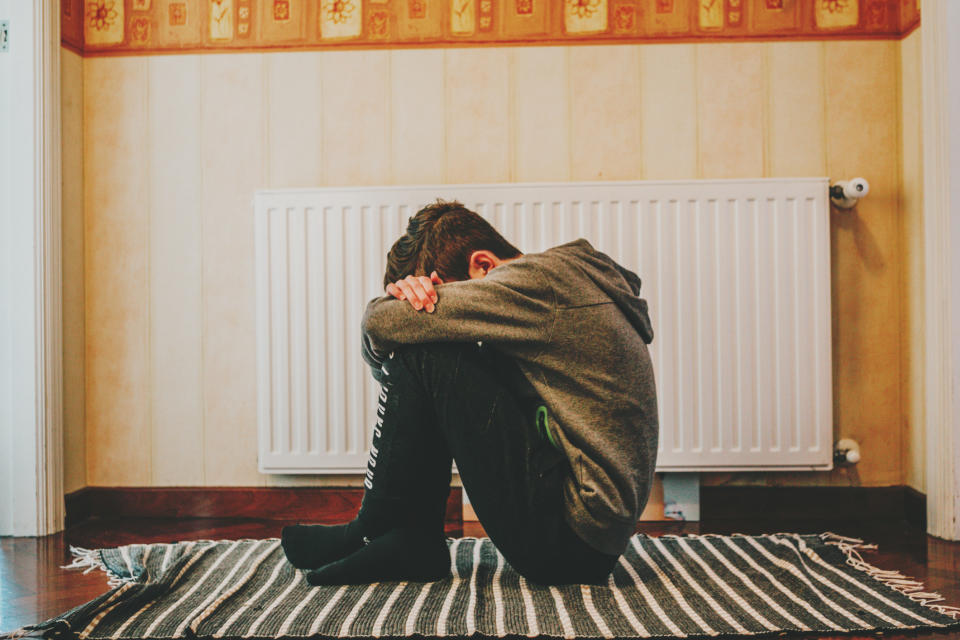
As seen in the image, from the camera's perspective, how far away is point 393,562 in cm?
124

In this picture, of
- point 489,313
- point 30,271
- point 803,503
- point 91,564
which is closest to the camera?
point 489,313

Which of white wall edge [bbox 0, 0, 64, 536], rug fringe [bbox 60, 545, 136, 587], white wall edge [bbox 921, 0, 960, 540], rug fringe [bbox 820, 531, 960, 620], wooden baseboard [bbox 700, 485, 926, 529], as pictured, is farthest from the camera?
wooden baseboard [bbox 700, 485, 926, 529]

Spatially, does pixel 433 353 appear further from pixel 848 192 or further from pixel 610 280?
pixel 848 192

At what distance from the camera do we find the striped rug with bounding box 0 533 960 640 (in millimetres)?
1090

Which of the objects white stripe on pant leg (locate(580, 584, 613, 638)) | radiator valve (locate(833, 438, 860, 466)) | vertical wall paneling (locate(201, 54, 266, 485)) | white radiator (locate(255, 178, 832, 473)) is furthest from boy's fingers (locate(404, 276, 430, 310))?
radiator valve (locate(833, 438, 860, 466))

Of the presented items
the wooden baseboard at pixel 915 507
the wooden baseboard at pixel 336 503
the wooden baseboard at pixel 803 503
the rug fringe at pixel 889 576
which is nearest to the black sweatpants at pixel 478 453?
the rug fringe at pixel 889 576

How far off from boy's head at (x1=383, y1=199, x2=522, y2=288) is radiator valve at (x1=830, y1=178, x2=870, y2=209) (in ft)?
3.16

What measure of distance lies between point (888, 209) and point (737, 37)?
1.85 ft

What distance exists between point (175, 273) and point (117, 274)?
0.15 m

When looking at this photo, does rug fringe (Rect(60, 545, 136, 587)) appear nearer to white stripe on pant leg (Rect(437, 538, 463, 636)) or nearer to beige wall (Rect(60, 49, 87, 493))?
beige wall (Rect(60, 49, 87, 493))

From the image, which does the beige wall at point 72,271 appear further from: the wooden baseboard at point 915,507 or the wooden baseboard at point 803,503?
the wooden baseboard at point 915,507

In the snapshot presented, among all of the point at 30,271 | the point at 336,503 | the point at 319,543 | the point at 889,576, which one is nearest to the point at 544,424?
the point at 319,543

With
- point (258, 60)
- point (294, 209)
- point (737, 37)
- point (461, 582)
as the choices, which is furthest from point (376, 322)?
point (737, 37)

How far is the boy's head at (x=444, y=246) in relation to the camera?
1.29m
